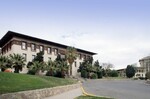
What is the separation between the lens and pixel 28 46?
7331 centimetres

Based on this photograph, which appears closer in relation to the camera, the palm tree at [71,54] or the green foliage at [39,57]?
the green foliage at [39,57]

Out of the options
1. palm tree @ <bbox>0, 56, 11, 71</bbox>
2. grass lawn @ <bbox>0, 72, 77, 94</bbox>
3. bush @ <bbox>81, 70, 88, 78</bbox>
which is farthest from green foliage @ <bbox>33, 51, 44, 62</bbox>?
grass lawn @ <bbox>0, 72, 77, 94</bbox>

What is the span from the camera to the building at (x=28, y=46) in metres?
69.3

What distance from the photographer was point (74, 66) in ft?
313

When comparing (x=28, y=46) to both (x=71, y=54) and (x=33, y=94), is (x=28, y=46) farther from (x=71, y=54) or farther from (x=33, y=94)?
(x=33, y=94)

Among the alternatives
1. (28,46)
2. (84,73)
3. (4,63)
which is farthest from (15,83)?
(84,73)

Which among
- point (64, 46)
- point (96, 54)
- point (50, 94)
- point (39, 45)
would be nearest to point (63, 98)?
point (50, 94)

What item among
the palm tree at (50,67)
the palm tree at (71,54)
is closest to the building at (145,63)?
the palm tree at (71,54)

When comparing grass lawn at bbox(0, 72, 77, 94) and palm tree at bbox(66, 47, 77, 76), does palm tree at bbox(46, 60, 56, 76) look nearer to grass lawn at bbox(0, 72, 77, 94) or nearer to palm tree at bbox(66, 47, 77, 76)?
palm tree at bbox(66, 47, 77, 76)

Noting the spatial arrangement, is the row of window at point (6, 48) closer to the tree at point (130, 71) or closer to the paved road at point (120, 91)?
the paved road at point (120, 91)

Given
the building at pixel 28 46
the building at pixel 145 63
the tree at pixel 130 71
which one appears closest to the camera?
the building at pixel 28 46

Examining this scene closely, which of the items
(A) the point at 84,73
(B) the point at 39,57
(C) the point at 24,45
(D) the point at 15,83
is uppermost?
(C) the point at 24,45

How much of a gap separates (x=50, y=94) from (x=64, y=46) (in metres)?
65.2

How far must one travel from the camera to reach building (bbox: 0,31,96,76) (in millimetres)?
69312
